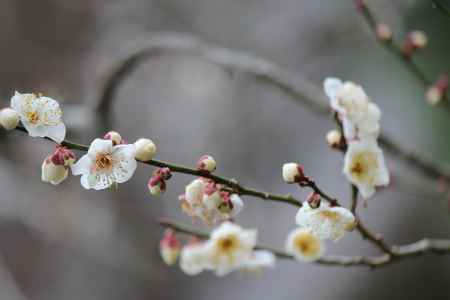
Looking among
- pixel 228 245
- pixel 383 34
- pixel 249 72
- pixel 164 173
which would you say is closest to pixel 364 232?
pixel 228 245

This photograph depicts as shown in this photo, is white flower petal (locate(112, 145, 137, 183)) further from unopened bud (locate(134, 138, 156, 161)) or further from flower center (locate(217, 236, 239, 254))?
flower center (locate(217, 236, 239, 254))

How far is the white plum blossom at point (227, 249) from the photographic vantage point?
3.17ft

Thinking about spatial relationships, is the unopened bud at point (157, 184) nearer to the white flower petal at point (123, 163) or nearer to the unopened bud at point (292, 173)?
the white flower petal at point (123, 163)

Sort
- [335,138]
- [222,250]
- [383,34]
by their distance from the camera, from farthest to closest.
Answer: [383,34] → [222,250] → [335,138]

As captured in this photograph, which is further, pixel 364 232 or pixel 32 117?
pixel 364 232

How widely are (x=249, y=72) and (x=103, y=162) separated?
852mm

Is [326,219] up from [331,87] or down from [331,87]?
down

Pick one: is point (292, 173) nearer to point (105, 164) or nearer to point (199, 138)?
point (105, 164)

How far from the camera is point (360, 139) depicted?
81 centimetres

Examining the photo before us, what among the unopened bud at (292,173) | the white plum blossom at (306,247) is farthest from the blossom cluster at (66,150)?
the white plum blossom at (306,247)

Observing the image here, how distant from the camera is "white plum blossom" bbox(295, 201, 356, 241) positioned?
2.58 feet

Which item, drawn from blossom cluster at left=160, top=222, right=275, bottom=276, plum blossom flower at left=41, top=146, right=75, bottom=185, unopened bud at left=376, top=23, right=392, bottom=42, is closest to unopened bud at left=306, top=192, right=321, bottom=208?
blossom cluster at left=160, top=222, right=275, bottom=276

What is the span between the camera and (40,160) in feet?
7.86

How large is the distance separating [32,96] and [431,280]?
2.24 metres
